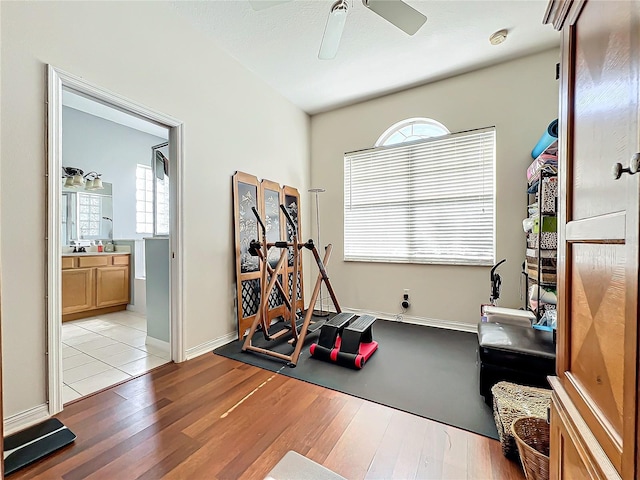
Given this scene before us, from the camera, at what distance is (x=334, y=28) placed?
194cm

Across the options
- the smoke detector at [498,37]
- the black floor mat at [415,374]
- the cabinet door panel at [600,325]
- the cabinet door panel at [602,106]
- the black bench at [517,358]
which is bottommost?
the black floor mat at [415,374]

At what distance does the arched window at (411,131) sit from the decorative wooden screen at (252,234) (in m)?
1.63

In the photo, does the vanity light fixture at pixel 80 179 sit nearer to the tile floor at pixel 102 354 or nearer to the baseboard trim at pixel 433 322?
the tile floor at pixel 102 354

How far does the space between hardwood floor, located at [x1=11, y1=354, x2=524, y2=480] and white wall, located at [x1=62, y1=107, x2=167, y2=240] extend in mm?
3999

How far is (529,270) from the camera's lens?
2855 millimetres

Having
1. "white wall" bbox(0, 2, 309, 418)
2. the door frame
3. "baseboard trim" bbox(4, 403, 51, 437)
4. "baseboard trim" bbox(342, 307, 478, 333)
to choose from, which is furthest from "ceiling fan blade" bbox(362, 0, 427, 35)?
"baseboard trim" bbox(4, 403, 51, 437)

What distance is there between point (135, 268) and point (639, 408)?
220 inches

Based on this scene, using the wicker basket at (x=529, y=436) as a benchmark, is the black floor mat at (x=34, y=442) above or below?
Result: below

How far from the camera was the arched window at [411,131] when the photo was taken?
147 inches

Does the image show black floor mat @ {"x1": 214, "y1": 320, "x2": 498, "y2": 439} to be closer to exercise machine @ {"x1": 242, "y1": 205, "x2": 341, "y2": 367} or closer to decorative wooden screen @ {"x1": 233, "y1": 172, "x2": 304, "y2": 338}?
exercise machine @ {"x1": 242, "y1": 205, "x2": 341, "y2": 367}

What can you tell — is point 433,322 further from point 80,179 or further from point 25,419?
point 80,179

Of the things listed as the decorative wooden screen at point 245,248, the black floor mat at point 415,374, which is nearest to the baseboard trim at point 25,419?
the black floor mat at point 415,374

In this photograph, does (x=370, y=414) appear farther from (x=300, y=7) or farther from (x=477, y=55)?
(x=477, y=55)

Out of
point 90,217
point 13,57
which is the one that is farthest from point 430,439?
point 90,217
